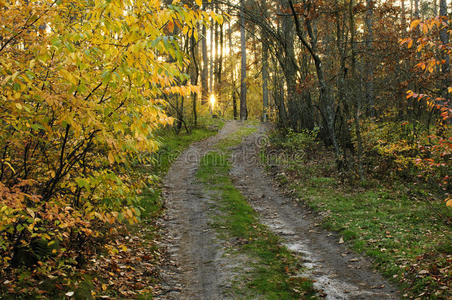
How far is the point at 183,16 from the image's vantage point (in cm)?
401

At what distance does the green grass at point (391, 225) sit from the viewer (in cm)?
605

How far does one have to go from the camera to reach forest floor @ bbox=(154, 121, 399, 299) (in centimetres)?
642

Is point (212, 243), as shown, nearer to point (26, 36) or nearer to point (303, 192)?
point (303, 192)

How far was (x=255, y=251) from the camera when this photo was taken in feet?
26.6

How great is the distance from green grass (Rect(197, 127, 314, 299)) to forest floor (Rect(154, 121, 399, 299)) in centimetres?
2

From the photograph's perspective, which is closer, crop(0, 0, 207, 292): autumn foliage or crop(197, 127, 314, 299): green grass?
crop(0, 0, 207, 292): autumn foliage

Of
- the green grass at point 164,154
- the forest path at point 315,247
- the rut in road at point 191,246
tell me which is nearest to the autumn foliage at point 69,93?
the rut in road at point 191,246

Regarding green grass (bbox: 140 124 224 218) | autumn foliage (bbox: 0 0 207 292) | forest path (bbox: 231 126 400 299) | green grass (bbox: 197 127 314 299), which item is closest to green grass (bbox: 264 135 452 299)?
forest path (bbox: 231 126 400 299)

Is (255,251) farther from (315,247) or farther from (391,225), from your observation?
(391,225)

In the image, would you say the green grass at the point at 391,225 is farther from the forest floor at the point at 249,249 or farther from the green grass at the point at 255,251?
the green grass at the point at 255,251

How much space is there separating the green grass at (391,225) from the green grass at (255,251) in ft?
5.91

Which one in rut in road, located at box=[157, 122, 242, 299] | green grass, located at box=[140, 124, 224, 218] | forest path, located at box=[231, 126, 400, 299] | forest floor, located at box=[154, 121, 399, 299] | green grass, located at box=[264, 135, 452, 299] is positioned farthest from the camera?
green grass, located at box=[140, 124, 224, 218]

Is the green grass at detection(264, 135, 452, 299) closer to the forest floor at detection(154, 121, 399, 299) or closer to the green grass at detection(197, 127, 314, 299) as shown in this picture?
the forest floor at detection(154, 121, 399, 299)

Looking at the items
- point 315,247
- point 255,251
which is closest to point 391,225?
point 315,247
